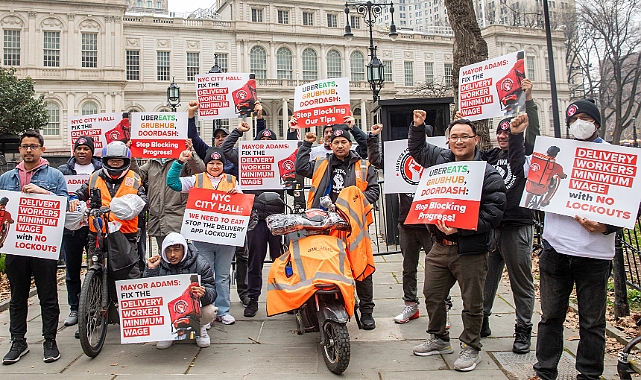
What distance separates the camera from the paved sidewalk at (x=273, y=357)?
419 cm

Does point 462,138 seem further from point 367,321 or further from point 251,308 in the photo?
point 251,308

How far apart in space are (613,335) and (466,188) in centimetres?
235

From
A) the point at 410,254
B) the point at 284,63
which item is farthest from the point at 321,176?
the point at 284,63

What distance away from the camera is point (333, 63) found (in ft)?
175

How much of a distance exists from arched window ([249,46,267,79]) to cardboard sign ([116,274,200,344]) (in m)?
46.8

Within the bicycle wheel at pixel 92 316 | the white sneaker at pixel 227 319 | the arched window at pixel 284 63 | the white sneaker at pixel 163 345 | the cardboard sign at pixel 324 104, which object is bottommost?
the white sneaker at pixel 163 345

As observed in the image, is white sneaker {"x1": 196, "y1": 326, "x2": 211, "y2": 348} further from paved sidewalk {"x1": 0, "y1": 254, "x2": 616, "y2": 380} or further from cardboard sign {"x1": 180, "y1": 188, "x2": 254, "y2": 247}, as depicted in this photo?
cardboard sign {"x1": 180, "y1": 188, "x2": 254, "y2": 247}

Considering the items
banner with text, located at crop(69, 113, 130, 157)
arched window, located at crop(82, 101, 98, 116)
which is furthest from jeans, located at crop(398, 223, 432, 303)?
arched window, located at crop(82, 101, 98, 116)

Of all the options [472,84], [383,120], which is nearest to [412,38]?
[383,120]

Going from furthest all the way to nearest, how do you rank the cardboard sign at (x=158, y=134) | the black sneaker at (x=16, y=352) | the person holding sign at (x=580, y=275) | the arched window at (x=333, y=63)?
the arched window at (x=333, y=63) → the cardboard sign at (x=158, y=134) → the black sneaker at (x=16, y=352) → the person holding sign at (x=580, y=275)

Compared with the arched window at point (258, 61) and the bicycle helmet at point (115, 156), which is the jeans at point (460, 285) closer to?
the bicycle helmet at point (115, 156)

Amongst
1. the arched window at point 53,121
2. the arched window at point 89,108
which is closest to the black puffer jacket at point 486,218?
the arched window at point 53,121

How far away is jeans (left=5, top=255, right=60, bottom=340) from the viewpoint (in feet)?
15.3

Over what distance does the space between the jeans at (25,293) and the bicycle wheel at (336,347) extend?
8.39 ft
